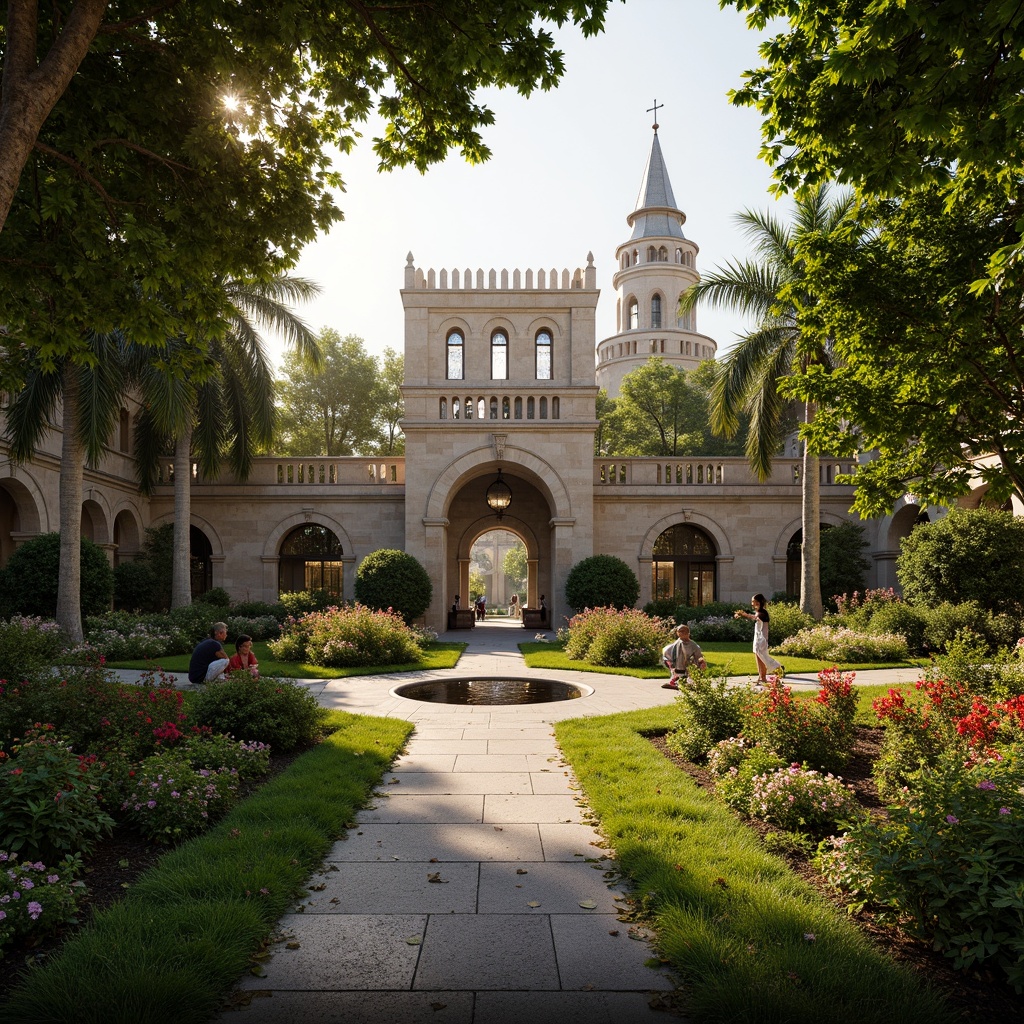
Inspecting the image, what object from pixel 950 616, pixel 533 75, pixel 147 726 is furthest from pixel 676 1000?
pixel 950 616

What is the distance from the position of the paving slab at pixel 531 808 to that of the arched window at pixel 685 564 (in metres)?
18.8

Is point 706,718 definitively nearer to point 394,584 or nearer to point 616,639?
point 616,639

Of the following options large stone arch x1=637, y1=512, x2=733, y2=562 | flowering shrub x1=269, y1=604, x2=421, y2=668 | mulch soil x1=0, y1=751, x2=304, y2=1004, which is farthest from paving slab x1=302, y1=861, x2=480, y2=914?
large stone arch x1=637, y1=512, x2=733, y2=562

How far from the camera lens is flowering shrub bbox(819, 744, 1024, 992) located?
10.8ft

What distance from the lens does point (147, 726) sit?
264 inches

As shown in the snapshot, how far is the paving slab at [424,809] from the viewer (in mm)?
5648

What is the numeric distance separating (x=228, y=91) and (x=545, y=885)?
295 inches

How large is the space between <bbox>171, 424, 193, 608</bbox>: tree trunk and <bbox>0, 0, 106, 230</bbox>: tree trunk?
1429 cm

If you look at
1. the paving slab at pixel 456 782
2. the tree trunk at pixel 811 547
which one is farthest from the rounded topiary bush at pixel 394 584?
the paving slab at pixel 456 782

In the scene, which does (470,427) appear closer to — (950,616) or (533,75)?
(950,616)

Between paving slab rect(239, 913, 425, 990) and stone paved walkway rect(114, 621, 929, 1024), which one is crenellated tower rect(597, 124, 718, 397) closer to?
stone paved walkway rect(114, 621, 929, 1024)

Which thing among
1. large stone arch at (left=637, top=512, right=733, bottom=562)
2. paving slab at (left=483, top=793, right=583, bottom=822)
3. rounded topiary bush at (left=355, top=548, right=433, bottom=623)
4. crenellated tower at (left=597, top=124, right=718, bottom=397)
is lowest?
paving slab at (left=483, top=793, right=583, bottom=822)

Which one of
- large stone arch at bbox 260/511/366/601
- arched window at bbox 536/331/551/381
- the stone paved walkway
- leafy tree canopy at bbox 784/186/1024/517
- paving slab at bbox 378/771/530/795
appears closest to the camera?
the stone paved walkway

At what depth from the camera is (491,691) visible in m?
11.8
